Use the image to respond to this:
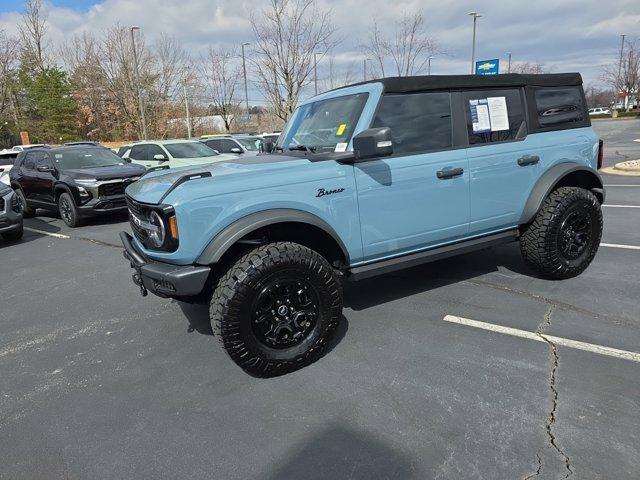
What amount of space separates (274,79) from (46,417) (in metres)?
17.4

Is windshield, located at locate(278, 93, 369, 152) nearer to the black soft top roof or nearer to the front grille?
the black soft top roof

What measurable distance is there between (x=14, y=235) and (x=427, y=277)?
24.7 feet

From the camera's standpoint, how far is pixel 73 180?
9281 millimetres

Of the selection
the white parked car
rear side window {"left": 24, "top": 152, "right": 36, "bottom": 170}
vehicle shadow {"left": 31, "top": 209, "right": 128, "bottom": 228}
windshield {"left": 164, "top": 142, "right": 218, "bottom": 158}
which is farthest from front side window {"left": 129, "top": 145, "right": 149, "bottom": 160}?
vehicle shadow {"left": 31, "top": 209, "right": 128, "bottom": 228}

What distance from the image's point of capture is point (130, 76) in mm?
35250

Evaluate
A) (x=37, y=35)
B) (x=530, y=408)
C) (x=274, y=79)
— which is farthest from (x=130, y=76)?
(x=530, y=408)

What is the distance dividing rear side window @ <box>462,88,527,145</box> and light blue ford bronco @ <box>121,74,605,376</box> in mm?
12

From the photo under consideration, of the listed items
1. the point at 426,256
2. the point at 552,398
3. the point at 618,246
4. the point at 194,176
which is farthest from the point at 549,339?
the point at 618,246

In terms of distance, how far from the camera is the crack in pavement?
220 centimetres

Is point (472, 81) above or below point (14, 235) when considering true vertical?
above

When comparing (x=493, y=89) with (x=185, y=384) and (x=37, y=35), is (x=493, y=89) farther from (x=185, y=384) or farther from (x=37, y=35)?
(x=37, y=35)

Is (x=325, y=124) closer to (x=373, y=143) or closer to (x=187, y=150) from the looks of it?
(x=373, y=143)

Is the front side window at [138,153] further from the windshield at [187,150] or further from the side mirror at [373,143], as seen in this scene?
the side mirror at [373,143]

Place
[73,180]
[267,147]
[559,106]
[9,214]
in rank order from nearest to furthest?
[559,106]
[267,147]
[9,214]
[73,180]
